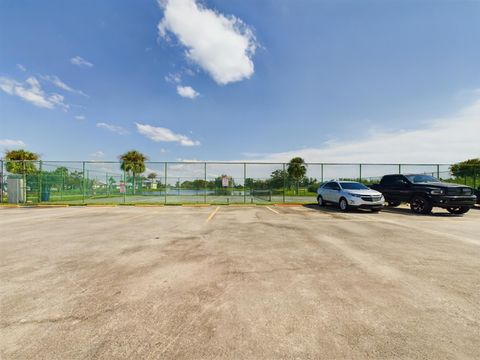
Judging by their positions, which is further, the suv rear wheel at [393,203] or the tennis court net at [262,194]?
the tennis court net at [262,194]

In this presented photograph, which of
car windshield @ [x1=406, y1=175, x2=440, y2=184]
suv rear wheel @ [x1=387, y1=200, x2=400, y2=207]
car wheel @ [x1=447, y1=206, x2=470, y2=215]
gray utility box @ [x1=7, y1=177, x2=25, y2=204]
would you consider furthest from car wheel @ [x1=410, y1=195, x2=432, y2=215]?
gray utility box @ [x1=7, y1=177, x2=25, y2=204]

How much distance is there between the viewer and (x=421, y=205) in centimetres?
1120

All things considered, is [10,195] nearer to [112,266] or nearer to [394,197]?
[112,266]

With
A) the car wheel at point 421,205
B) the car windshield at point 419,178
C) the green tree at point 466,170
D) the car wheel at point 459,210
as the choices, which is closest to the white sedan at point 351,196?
the car wheel at point 421,205

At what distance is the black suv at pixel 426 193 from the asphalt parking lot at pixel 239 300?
6199 mm

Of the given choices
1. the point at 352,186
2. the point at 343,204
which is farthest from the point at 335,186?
the point at 343,204

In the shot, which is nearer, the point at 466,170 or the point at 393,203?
the point at 393,203

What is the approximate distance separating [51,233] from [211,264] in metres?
5.94

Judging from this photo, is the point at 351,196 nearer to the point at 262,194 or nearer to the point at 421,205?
the point at 421,205

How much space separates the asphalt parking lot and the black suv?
620 cm

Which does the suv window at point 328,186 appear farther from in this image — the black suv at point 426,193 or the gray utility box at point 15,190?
the gray utility box at point 15,190

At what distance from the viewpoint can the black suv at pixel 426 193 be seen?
1039cm

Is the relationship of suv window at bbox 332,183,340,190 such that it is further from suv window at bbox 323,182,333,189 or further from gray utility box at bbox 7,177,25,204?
gray utility box at bbox 7,177,25,204

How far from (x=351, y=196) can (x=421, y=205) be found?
11.5 feet
